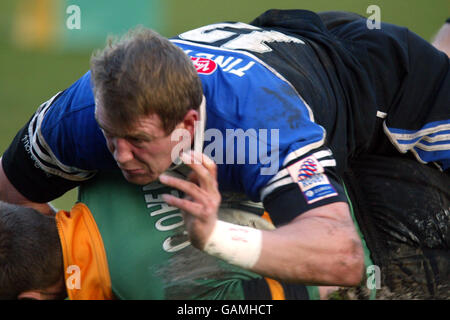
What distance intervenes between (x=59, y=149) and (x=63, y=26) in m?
7.81

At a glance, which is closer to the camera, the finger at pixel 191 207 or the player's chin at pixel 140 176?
the finger at pixel 191 207

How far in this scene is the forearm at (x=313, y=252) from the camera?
2.33 m

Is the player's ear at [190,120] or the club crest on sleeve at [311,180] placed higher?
the player's ear at [190,120]

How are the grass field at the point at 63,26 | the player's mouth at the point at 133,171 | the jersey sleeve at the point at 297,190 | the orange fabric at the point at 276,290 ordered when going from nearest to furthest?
the jersey sleeve at the point at 297,190 → the player's mouth at the point at 133,171 → the orange fabric at the point at 276,290 → the grass field at the point at 63,26

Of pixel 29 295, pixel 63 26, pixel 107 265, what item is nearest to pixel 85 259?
pixel 107 265

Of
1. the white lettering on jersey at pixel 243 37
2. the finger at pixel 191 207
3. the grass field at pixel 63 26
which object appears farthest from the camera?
the grass field at pixel 63 26

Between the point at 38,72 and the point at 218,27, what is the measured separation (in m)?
5.80

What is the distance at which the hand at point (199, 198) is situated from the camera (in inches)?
86.9

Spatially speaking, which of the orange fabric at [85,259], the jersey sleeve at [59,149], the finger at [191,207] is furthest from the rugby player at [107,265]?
the finger at [191,207]

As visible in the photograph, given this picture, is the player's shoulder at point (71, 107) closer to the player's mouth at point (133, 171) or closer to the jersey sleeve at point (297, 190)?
the player's mouth at point (133, 171)

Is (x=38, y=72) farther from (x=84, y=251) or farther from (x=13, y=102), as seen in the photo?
(x=84, y=251)

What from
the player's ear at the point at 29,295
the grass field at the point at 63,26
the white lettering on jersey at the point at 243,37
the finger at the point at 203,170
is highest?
the white lettering on jersey at the point at 243,37

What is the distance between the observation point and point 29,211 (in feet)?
9.11

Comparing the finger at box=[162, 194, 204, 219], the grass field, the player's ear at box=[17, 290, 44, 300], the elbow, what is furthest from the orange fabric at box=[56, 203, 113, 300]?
the grass field
